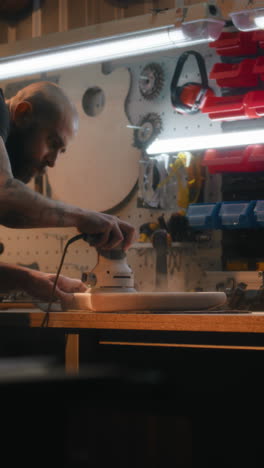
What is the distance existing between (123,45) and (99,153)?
1102 mm

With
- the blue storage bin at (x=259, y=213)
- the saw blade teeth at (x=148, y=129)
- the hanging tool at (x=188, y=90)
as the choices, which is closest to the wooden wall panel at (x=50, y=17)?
the saw blade teeth at (x=148, y=129)

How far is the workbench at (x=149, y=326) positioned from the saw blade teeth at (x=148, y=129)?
1.77 m

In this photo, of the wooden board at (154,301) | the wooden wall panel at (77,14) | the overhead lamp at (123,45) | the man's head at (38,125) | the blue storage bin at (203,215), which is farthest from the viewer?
the wooden wall panel at (77,14)

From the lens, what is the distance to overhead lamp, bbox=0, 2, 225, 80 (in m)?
2.80

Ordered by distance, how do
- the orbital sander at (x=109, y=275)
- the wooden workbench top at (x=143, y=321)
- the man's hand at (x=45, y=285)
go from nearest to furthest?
1. the wooden workbench top at (x=143, y=321)
2. the orbital sander at (x=109, y=275)
3. the man's hand at (x=45, y=285)

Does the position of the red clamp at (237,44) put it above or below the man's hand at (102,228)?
above

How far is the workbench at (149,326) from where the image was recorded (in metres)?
1.82

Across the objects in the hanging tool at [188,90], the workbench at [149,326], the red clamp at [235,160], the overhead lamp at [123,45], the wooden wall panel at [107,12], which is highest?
the wooden wall panel at [107,12]

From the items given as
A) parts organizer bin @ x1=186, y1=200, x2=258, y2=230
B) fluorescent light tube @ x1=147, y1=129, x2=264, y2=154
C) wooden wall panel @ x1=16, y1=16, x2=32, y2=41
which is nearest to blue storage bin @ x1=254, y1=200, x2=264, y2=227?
parts organizer bin @ x1=186, y1=200, x2=258, y2=230

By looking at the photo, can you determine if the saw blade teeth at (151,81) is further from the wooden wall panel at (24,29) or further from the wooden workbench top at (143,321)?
the wooden workbench top at (143,321)

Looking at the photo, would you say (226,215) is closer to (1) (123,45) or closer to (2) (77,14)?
(1) (123,45)

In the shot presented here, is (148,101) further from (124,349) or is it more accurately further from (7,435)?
(7,435)

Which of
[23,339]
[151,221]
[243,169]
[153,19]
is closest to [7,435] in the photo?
[23,339]

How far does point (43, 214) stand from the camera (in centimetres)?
230
